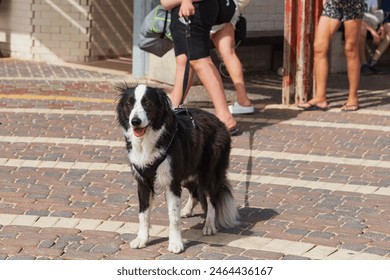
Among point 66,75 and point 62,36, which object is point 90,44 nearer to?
point 62,36

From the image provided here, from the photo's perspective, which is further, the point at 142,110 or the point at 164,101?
the point at 164,101

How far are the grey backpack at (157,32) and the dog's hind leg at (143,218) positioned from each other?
4.09 m

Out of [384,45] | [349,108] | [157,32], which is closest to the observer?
[157,32]

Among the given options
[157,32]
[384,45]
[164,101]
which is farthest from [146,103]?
[384,45]

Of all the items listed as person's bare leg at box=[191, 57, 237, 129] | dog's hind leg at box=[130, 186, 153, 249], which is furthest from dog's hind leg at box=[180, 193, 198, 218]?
person's bare leg at box=[191, 57, 237, 129]

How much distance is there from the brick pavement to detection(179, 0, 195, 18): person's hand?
1349 mm

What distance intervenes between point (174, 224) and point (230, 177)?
2140 millimetres

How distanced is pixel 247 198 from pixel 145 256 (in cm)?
173

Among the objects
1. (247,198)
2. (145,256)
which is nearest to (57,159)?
(247,198)

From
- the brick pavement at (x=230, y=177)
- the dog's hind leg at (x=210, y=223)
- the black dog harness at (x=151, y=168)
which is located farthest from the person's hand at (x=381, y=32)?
the black dog harness at (x=151, y=168)

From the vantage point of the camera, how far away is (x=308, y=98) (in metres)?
12.8

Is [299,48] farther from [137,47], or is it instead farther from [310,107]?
[137,47]

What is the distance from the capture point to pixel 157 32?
11.4 meters

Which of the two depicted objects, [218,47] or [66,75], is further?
[66,75]
